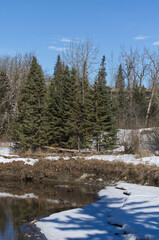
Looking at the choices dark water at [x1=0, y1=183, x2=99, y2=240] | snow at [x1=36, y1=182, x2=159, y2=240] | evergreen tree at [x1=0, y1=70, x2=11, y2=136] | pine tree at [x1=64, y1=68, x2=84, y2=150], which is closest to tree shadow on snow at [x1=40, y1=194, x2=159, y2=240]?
snow at [x1=36, y1=182, x2=159, y2=240]

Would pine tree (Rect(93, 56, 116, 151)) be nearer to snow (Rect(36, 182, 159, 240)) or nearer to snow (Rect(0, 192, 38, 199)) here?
snow (Rect(0, 192, 38, 199))

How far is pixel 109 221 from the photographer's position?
8.98 metres

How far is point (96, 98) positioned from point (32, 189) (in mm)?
11017

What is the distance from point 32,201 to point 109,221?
4.67 m

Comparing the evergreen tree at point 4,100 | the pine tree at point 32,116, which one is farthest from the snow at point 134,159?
the evergreen tree at point 4,100

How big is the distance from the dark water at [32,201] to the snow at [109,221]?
0.80m

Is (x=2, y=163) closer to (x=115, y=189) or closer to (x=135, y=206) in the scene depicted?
(x=115, y=189)

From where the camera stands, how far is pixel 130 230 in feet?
24.8

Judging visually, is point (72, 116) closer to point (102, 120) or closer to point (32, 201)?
point (102, 120)

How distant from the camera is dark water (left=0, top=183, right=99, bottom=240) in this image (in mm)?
9371

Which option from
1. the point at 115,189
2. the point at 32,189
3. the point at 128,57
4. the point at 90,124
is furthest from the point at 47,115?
the point at 128,57

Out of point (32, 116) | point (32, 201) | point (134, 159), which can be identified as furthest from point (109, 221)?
point (32, 116)

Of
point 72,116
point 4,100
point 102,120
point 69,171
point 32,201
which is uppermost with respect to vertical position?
point 4,100

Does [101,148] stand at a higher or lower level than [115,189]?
higher
